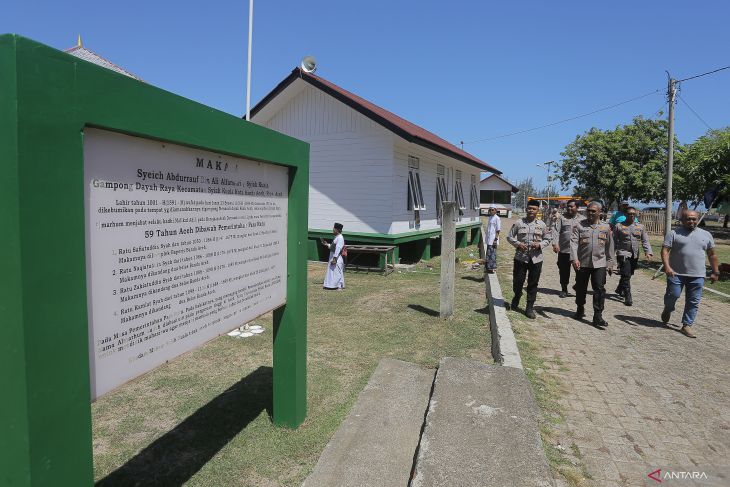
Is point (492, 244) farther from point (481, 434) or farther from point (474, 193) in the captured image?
point (474, 193)

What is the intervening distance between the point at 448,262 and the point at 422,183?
7.45 metres

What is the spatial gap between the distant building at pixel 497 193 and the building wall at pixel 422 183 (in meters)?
36.2

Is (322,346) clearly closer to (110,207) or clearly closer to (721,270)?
(110,207)

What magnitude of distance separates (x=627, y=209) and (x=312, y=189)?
7.96m

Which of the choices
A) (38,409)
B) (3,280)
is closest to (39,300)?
(3,280)

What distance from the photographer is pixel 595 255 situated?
6254mm

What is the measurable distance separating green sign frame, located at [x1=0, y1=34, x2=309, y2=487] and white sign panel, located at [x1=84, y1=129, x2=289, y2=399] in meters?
0.11

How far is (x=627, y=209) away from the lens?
321 inches

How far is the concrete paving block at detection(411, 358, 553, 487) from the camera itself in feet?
8.49

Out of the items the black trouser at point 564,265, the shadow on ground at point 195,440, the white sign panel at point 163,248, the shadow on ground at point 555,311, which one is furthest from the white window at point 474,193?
the white sign panel at point 163,248

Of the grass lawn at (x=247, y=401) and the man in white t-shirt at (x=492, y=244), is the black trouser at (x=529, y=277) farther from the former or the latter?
the man in white t-shirt at (x=492, y=244)

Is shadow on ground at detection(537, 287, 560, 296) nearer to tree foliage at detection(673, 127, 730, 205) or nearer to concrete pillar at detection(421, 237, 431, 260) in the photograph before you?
concrete pillar at detection(421, 237, 431, 260)

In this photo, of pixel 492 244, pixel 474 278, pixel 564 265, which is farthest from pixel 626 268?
pixel 474 278

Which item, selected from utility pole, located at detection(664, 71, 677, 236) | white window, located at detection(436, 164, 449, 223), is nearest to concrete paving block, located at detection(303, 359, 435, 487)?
white window, located at detection(436, 164, 449, 223)
